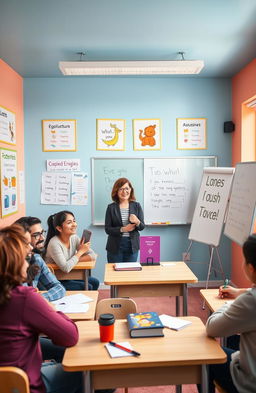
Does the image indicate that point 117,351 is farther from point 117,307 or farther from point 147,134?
point 147,134

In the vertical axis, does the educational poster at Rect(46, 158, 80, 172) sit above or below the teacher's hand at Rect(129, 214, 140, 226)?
above

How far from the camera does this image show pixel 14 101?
4453 millimetres

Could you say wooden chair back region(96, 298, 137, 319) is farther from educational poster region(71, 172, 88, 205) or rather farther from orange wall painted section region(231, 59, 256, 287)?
educational poster region(71, 172, 88, 205)

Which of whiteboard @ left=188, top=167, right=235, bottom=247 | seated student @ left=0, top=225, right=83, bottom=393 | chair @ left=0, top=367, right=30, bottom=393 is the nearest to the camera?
chair @ left=0, top=367, right=30, bottom=393

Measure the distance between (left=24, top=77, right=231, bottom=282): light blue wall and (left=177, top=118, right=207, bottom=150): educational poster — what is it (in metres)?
0.07

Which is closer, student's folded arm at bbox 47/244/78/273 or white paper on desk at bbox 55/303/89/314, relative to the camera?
white paper on desk at bbox 55/303/89/314

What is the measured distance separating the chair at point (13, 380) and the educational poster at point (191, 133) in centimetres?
400

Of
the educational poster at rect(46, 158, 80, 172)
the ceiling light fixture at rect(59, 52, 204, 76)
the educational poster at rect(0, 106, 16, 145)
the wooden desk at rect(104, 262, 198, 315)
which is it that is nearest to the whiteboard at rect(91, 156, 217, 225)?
the educational poster at rect(46, 158, 80, 172)

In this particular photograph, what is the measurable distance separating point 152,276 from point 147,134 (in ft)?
8.09

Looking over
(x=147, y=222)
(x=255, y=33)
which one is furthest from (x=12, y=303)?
(x=147, y=222)

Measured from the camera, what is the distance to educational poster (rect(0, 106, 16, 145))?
13.1 feet

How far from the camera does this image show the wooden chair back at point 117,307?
228 cm

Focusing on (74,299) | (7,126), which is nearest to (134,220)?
(74,299)

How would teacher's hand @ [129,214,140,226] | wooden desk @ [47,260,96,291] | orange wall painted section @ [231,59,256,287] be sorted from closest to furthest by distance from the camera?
wooden desk @ [47,260,96,291], teacher's hand @ [129,214,140,226], orange wall painted section @ [231,59,256,287]
